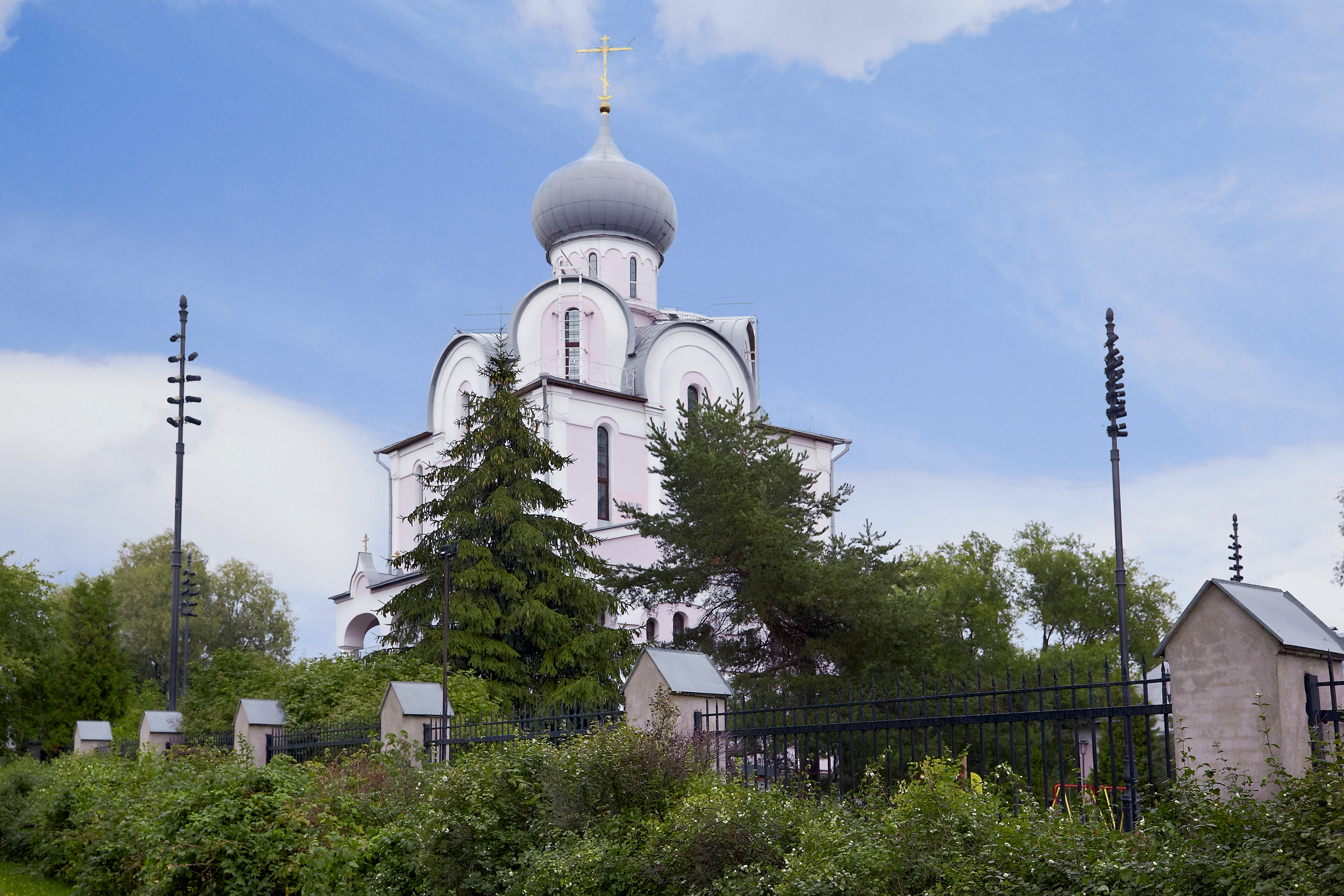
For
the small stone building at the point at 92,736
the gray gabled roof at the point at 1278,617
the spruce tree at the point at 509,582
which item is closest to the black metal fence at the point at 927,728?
the gray gabled roof at the point at 1278,617

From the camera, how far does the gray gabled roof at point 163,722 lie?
19.1m

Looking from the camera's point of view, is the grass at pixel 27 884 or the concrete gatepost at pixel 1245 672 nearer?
the concrete gatepost at pixel 1245 672

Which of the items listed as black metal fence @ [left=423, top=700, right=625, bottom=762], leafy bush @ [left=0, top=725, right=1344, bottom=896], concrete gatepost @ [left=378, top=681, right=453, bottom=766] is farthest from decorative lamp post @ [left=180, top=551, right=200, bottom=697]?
leafy bush @ [left=0, top=725, right=1344, bottom=896]

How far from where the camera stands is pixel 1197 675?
23.1 feet

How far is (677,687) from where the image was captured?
962 centimetres

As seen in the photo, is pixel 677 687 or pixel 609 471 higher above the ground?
pixel 609 471

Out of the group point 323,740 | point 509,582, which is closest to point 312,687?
point 323,740

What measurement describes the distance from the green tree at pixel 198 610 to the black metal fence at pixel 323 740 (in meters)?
32.7

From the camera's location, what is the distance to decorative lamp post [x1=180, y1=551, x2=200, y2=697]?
97.9 feet

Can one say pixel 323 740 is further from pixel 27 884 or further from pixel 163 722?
pixel 163 722

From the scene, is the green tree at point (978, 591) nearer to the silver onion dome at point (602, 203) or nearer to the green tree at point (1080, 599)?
the green tree at point (1080, 599)

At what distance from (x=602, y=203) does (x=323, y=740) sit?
2766 centimetres

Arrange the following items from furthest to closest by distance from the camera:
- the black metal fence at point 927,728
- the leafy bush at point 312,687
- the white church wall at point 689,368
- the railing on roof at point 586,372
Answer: the white church wall at point 689,368, the railing on roof at point 586,372, the leafy bush at point 312,687, the black metal fence at point 927,728

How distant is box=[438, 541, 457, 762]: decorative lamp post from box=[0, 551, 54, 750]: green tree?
15802 millimetres
